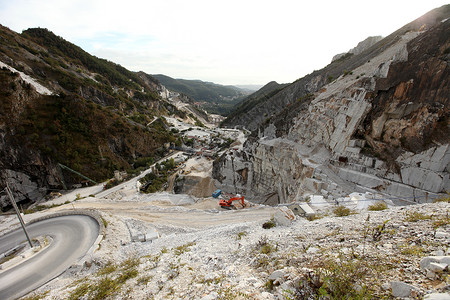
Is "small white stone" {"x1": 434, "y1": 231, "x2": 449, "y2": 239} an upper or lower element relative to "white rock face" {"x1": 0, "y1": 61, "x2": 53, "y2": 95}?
lower

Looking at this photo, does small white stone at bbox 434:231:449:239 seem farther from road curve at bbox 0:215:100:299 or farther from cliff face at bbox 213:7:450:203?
road curve at bbox 0:215:100:299

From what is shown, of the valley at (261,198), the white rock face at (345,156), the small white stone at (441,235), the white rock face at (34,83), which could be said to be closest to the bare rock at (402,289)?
Result: the valley at (261,198)

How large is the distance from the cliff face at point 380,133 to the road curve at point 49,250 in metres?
19.3

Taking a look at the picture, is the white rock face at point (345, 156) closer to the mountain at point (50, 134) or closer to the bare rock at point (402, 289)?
the bare rock at point (402, 289)

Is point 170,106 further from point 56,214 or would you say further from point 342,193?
point 342,193

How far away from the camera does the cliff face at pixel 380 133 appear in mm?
15859

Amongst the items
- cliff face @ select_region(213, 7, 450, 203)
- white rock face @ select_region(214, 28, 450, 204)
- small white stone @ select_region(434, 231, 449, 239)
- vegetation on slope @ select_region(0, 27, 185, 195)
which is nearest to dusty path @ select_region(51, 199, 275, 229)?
white rock face @ select_region(214, 28, 450, 204)

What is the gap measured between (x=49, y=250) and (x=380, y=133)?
92.0 feet

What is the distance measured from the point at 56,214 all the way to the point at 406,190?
30.4m

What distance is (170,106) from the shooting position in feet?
319

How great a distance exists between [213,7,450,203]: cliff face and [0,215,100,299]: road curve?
19.3 metres

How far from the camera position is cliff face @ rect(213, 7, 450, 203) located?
624 inches

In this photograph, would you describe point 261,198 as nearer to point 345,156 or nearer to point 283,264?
point 345,156

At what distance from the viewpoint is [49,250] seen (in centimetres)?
1350
